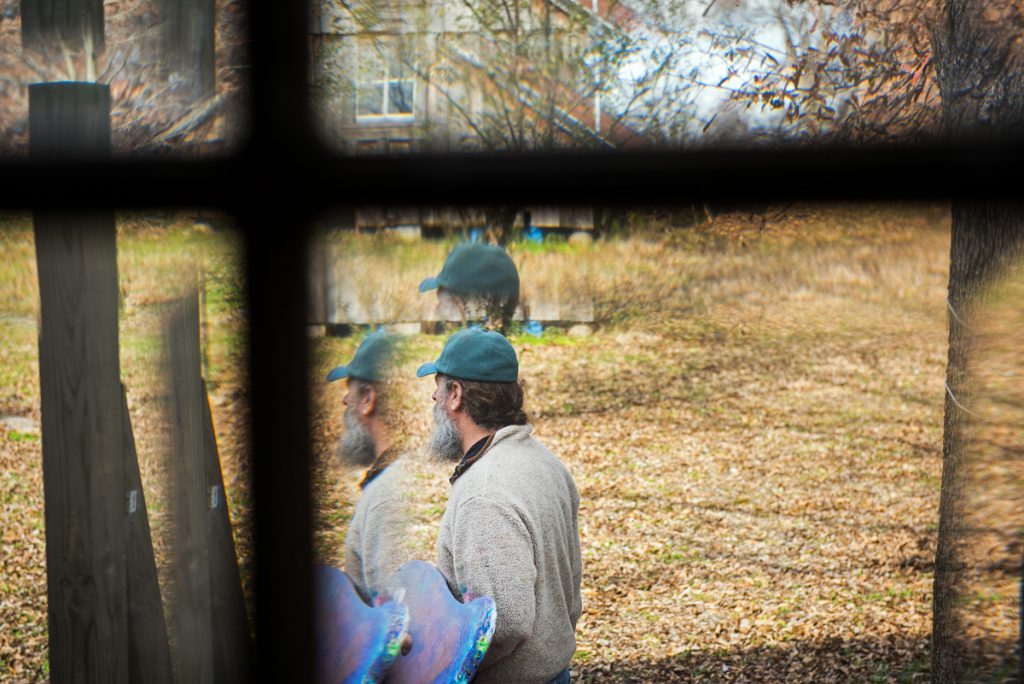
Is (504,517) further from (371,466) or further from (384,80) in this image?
(384,80)

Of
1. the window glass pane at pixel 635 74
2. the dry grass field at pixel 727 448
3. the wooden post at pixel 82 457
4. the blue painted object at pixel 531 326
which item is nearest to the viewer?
the window glass pane at pixel 635 74

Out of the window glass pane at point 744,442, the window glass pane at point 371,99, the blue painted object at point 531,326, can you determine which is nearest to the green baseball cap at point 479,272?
the window glass pane at point 371,99

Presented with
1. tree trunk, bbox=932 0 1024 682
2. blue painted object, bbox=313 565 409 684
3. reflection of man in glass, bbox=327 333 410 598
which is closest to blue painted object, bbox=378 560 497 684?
blue painted object, bbox=313 565 409 684

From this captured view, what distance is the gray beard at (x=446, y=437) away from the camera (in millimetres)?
1357

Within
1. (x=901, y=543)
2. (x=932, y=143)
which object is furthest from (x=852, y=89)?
(x=901, y=543)

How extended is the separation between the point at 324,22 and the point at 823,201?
14.8 inches

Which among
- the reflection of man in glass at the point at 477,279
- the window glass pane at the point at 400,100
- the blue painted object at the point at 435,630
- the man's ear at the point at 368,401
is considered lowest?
the blue painted object at the point at 435,630

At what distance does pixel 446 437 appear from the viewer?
4.47 ft

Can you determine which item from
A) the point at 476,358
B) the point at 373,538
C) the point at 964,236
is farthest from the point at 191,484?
the point at 964,236

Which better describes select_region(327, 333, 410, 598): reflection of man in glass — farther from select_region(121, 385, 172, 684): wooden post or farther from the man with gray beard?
select_region(121, 385, 172, 684): wooden post

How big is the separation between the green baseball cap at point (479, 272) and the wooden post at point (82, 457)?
45 centimetres

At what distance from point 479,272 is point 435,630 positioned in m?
0.57

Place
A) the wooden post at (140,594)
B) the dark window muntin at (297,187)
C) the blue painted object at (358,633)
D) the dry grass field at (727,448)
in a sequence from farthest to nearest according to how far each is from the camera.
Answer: the dry grass field at (727,448)
the wooden post at (140,594)
the blue painted object at (358,633)
the dark window muntin at (297,187)

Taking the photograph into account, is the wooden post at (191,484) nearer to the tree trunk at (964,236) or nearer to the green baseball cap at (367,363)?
the green baseball cap at (367,363)
